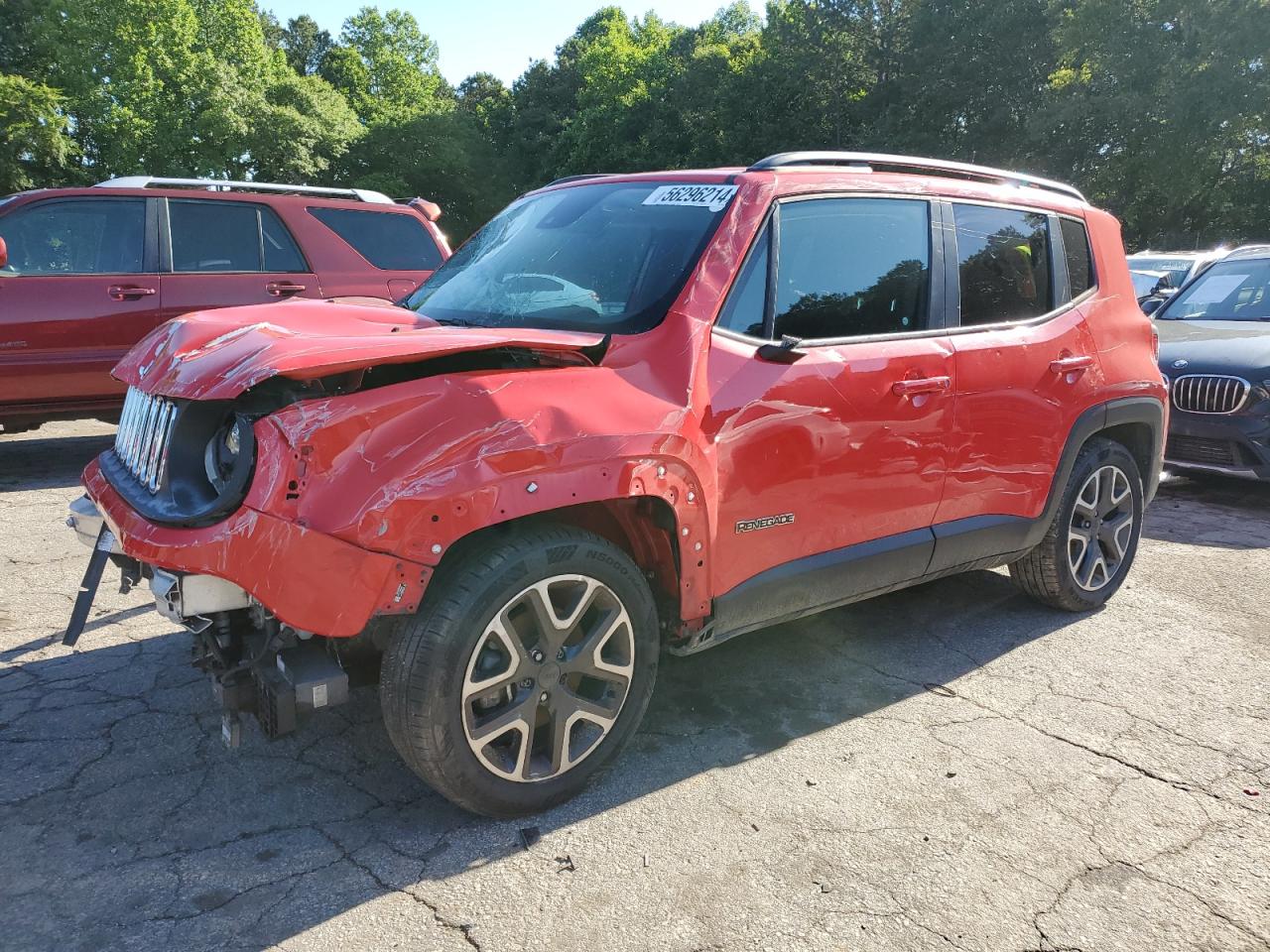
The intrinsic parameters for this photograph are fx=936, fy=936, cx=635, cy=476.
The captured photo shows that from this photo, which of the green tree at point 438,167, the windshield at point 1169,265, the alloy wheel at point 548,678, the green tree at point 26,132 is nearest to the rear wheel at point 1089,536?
the alloy wheel at point 548,678

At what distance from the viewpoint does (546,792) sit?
108 inches

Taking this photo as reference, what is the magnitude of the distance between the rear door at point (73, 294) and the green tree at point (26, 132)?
→ 23.5 meters

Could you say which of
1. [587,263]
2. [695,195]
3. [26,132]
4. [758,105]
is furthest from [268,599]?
[758,105]

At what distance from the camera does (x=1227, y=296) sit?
825 cm

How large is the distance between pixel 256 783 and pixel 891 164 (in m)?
3.18

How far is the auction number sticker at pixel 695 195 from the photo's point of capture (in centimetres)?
319

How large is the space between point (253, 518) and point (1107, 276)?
156 inches

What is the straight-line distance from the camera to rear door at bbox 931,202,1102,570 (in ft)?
12.2

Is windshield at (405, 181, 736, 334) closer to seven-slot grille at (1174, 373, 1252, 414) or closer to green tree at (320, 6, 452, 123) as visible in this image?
seven-slot grille at (1174, 373, 1252, 414)

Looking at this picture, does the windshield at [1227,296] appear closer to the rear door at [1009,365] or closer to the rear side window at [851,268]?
the rear door at [1009,365]

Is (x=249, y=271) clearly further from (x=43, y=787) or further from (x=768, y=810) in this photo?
(x=768, y=810)

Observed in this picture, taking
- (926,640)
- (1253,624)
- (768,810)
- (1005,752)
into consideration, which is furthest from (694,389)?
(1253,624)

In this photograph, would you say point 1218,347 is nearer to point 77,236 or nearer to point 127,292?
point 127,292

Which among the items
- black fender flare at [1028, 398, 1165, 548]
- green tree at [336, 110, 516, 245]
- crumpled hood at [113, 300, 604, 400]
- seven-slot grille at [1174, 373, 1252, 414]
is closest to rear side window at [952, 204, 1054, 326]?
black fender flare at [1028, 398, 1165, 548]
